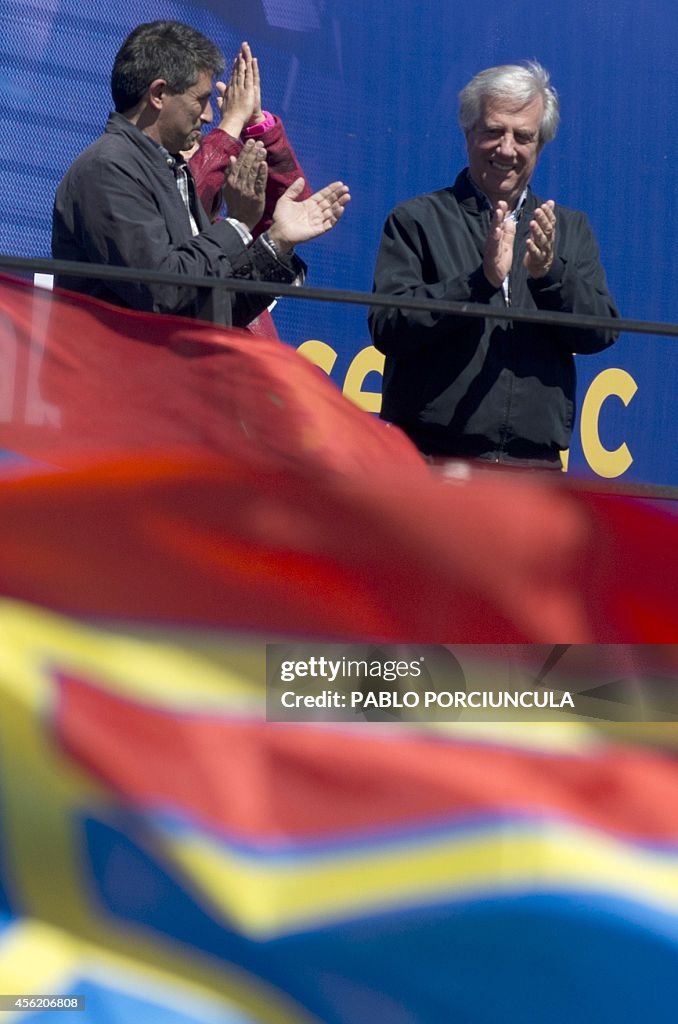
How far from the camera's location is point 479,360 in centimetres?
339

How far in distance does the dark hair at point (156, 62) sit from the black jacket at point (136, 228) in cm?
11

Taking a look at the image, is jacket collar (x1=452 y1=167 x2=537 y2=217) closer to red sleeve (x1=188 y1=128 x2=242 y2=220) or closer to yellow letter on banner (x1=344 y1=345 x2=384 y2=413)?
red sleeve (x1=188 y1=128 x2=242 y2=220)

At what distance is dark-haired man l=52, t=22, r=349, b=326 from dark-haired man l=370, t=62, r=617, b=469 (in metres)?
0.27

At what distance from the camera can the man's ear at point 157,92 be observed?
12.3 ft

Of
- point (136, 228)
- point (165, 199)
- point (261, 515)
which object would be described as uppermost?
point (165, 199)

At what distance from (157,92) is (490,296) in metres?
0.97

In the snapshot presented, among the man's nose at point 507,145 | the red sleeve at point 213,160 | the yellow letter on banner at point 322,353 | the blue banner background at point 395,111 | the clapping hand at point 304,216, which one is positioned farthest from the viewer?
the yellow letter on banner at point 322,353

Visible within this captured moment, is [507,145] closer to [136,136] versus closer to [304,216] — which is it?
[304,216]

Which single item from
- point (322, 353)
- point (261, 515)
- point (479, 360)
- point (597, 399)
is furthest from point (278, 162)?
point (261, 515)

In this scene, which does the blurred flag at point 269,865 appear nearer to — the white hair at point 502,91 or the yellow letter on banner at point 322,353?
the white hair at point 502,91

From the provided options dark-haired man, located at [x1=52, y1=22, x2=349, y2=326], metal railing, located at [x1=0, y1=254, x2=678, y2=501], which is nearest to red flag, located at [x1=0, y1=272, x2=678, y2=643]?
Result: metal railing, located at [x1=0, y1=254, x2=678, y2=501]

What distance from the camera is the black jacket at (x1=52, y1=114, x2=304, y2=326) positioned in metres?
3.38

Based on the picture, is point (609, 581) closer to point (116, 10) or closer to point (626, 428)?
point (626, 428)

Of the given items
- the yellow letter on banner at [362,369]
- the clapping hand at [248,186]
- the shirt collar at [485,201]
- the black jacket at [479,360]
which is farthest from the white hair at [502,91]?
the yellow letter on banner at [362,369]
